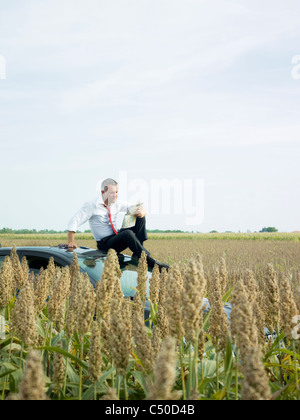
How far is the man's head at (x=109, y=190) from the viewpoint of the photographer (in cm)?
951

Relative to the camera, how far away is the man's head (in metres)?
9.51

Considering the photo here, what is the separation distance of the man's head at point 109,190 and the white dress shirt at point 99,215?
148 mm

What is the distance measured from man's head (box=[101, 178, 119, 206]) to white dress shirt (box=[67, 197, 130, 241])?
0.15 meters

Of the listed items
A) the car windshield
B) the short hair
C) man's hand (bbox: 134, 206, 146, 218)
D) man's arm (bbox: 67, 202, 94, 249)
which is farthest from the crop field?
the short hair

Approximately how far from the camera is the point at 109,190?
9523mm

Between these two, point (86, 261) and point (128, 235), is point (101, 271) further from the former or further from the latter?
point (128, 235)

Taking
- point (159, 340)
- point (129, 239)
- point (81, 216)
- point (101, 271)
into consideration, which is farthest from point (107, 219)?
point (159, 340)

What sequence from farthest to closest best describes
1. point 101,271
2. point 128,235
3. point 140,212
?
point 140,212, point 128,235, point 101,271

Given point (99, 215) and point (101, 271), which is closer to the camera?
point (101, 271)

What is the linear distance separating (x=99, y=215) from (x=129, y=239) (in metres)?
1.30

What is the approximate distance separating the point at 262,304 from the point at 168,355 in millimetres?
1789
